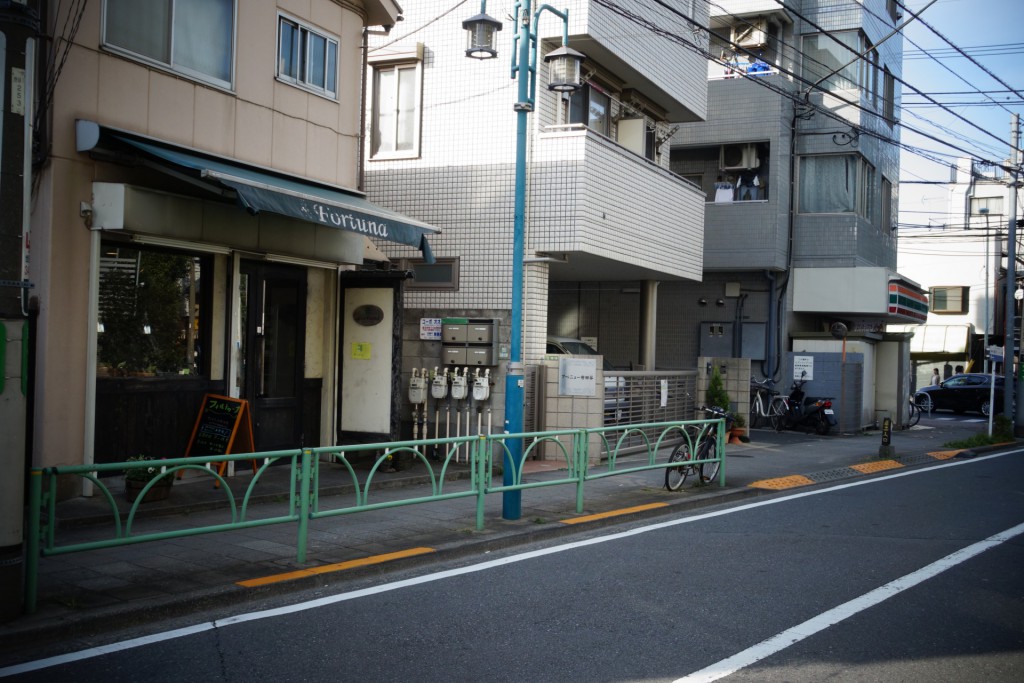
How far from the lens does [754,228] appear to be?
24.0 meters

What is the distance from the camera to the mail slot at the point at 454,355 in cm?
1480

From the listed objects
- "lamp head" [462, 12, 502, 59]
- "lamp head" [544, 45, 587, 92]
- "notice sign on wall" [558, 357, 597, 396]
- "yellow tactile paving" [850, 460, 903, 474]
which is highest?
"lamp head" [462, 12, 502, 59]

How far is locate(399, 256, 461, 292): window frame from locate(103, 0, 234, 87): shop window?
16.7ft

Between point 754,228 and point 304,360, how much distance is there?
14660mm

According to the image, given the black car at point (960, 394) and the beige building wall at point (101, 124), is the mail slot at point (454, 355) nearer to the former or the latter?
the beige building wall at point (101, 124)

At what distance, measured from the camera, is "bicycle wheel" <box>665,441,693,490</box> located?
1218 centimetres

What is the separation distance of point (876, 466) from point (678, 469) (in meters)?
6.01

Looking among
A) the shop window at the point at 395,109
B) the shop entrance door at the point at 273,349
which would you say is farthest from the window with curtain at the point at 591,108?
the shop entrance door at the point at 273,349

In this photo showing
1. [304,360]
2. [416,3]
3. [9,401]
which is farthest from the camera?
[416,3]

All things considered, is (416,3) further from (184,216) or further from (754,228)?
(754,228)

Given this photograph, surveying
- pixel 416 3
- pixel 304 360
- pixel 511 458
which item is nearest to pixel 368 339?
pixel 304 360

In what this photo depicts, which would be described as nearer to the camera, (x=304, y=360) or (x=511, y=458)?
(x=511, y=458)

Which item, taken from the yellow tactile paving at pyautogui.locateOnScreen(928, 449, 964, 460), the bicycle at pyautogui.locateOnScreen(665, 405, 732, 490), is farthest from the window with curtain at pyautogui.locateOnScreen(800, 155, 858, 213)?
the bicycle at pyautogui.locateOnScreen(665, 405, 732, 490)

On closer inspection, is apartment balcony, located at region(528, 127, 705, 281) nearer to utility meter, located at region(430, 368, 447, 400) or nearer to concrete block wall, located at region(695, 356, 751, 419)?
concrete block wall, located at region(695, 356, 751, 419)
